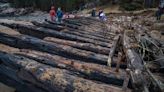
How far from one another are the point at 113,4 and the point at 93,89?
125 ft

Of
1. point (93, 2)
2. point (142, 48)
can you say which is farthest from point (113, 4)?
point (142, 48)

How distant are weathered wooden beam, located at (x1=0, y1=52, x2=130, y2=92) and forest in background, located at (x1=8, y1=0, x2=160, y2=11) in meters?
30.5

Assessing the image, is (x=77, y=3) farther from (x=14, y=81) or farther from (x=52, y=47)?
(x=14, y=81)

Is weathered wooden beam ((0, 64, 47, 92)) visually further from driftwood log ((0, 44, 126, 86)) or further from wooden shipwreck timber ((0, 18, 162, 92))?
driftwood log ((0, 44, 126, 86))

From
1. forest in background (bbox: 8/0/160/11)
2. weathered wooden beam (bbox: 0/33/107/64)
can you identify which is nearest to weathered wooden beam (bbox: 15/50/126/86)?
weathered wooden beam (bbox: 0/33/107/64)

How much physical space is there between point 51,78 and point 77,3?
4400 cm

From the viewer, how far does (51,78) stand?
4000mm

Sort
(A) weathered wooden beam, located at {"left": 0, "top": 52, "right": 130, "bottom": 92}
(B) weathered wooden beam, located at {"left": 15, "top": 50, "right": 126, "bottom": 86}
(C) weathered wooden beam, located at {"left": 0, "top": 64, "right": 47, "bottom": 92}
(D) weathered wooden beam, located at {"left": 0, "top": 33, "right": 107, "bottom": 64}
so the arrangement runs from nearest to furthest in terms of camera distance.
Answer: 1. (A) weathered wooden beam, located at {"left": 0, "top": 52, "right": 130, "bottom": 92}
2. (B) weathered wooden beam, located at {"left": 15, "top": 50, "right": 126, "bottom": 86}
3. (C) weathered wooden beam, located at {"left": 0, "top": 64, "right": 47, "bottom": 92}
4. (D) weathered wooden beam, located at {"left": 0, "top": 33, "right": 107, "bottom": 64}

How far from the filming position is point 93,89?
11.8 ft

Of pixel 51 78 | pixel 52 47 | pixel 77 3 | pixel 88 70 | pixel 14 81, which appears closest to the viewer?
pixel 51 78

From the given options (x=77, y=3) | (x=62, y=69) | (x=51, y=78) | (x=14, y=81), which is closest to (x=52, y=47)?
(x=14, y=81)

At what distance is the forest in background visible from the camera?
34.6 meters

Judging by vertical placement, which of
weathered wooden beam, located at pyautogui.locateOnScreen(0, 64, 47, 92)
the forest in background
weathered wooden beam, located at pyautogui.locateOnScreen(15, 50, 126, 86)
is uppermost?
weathered wooden beam, located at pyautogui.locateOnScreen(15, 50, 126, 86)

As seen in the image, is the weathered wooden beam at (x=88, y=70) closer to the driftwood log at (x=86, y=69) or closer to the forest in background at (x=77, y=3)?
the driftwood log at (x=86, y=69)
